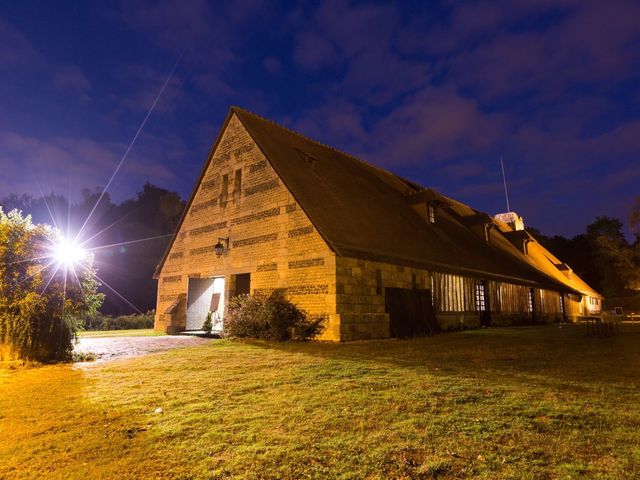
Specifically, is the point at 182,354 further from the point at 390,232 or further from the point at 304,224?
the point at 390,232

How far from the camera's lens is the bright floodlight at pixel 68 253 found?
9691 mm

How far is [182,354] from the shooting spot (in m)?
9.47

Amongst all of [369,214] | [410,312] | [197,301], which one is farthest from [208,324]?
[410,312]

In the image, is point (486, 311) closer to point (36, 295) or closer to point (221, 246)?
point (221, 246)

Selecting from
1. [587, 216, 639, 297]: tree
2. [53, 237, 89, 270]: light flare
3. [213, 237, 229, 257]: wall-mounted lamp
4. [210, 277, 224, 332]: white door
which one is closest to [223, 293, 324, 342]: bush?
[213, 237, 229, 257]: wall-mounted lamp

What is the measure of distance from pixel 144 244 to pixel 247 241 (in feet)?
96.5

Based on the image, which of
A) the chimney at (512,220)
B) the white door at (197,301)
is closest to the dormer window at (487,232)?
the chimney at (512,220)

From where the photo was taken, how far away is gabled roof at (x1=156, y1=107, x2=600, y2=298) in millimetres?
13836

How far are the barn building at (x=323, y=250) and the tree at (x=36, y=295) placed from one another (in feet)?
20.0

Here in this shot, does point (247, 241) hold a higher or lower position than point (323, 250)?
higher

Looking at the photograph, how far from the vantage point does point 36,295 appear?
8.90 metres

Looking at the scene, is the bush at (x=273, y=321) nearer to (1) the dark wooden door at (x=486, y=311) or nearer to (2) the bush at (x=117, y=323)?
(1) the dark wooden door at (x=486, y=311)

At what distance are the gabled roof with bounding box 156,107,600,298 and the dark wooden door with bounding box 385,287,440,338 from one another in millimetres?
1100

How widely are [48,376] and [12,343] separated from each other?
6.48ft
